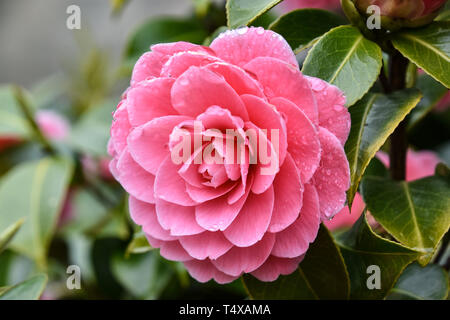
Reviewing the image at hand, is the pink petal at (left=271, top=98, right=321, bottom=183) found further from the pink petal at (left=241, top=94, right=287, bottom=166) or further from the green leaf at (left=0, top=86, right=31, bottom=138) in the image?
the green leaf at (left=0, top=86, right=31, bottom=138)

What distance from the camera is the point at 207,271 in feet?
1.80

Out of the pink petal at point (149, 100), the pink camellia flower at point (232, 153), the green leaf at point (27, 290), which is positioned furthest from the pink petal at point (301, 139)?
the green leaf at point (27, 290)

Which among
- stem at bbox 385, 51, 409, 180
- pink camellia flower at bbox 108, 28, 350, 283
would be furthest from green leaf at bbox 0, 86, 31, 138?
stem at bbox 385, 51, 409, 180

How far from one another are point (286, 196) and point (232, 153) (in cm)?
7

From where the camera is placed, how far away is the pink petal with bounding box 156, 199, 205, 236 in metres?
0.52

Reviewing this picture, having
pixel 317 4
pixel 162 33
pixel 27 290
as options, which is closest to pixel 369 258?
pixel 27 290

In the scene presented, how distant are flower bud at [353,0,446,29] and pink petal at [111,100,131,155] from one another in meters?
0.27

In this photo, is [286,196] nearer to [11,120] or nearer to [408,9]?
[408,9]

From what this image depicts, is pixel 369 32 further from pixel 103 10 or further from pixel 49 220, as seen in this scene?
pixel 103 10

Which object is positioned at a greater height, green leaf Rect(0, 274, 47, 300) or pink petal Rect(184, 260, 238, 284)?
pink petal Rect(184, 260, 238, 284)

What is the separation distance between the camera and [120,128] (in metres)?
0.54

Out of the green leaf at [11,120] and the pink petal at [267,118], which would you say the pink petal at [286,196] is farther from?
the green leaf at [11,120]

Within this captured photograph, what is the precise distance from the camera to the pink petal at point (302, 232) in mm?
492
